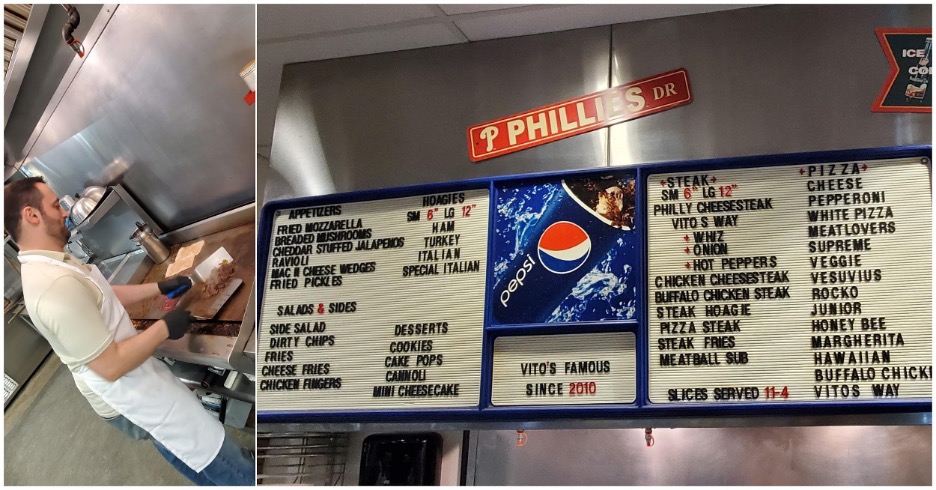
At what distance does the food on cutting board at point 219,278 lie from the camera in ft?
7.23

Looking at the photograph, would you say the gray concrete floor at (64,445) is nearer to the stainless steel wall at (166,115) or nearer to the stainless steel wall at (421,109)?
the stainless steel wall at (166,115)

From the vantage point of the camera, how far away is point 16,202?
180cm

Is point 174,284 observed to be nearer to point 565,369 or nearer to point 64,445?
point 64,445

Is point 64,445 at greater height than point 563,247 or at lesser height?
lesser

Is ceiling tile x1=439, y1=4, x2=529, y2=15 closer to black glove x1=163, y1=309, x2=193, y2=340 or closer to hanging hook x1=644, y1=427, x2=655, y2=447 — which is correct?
black glove x1=163, y1=309, x2=193, y2=340

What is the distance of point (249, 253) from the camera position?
7.61ft

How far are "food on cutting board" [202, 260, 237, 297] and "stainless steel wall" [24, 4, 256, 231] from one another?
0.30 metres

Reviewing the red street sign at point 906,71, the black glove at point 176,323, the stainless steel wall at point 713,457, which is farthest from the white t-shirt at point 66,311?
the red street sign at point 906,71

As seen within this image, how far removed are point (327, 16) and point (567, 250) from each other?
1318mm

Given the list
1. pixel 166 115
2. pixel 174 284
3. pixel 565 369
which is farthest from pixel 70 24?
pixel 565 369

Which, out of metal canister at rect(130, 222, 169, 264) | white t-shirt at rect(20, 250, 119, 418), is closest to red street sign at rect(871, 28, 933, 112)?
white t-shirt at rect(20, 250, 119, 418)

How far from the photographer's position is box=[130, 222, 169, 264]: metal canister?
7.86 feet

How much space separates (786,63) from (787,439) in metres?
1.31

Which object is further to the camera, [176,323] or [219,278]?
[219,278]
